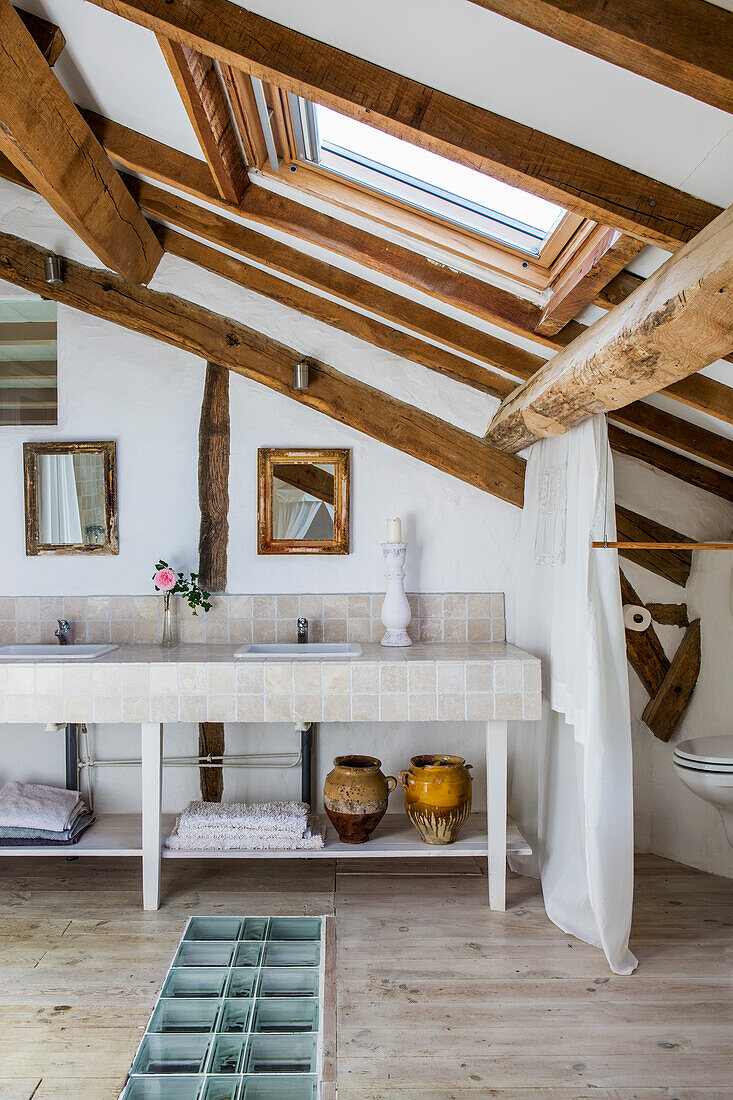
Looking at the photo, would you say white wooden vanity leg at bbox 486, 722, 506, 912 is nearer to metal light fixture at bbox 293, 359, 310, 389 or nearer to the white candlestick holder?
the white candlestick holder

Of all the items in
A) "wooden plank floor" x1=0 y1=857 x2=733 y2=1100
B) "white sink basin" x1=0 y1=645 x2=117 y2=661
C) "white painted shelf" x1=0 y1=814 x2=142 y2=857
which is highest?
"white sink basin" x1=0 y1=645 x2=117 y2=661

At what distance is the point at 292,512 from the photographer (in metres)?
3.94

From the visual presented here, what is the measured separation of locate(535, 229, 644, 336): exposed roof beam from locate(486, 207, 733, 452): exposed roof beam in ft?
0.26

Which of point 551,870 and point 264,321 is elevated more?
point 264,321

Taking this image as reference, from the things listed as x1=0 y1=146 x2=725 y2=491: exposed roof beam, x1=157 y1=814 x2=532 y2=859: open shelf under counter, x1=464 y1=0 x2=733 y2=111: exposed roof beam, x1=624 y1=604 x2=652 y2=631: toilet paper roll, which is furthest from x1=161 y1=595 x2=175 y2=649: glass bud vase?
x1=464 y1=0 x2=733 y2=111: exposed roof beam

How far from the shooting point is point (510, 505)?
3947 mm

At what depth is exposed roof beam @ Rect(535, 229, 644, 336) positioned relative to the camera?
6.47 feet

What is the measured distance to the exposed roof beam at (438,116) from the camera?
5.70ft

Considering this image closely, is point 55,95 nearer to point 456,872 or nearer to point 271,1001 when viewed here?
point 271,1001

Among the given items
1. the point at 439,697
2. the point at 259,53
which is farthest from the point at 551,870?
the point at 259,53

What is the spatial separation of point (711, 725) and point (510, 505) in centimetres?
→ 131

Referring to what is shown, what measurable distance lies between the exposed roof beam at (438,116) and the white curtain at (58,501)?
246 cm

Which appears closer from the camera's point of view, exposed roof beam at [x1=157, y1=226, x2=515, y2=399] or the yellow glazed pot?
the yellow glazed pot

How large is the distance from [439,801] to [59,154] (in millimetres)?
2639
